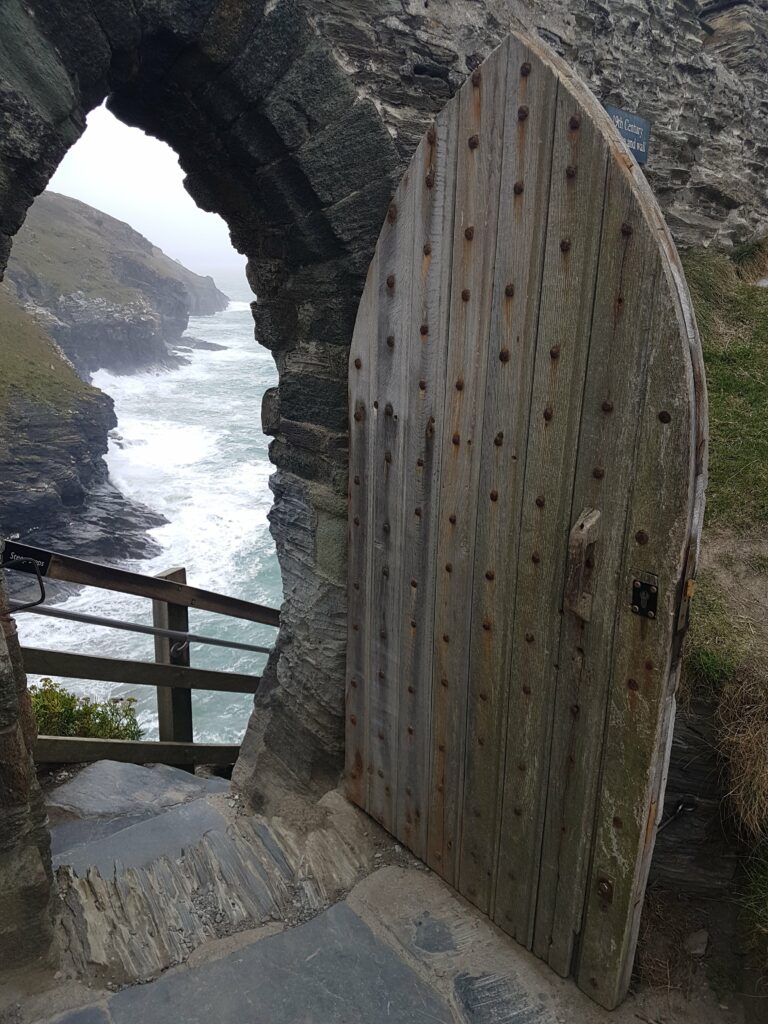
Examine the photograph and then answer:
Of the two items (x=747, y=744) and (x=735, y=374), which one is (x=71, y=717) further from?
(x=735, y=374)

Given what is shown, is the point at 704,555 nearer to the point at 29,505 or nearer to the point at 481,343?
the point at 481,343

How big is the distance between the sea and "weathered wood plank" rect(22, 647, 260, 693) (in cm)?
357

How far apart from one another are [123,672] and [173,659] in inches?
11.6

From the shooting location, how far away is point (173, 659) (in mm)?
3836

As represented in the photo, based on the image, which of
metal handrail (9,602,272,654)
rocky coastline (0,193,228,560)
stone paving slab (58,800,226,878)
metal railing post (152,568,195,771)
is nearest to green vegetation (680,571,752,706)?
metal handrail (9,602,272,654)

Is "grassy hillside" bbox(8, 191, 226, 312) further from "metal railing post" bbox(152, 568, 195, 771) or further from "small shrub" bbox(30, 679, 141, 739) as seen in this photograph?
"metal railing post" bbox(152, 568, 195, 771)

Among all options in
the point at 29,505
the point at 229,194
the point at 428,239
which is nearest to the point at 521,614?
the point at 428,239

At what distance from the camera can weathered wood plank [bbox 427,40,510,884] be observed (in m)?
1.94

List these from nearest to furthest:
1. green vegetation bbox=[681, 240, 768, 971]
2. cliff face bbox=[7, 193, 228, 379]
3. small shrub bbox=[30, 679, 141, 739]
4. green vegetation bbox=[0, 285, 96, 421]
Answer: green vegetation bbox=[681, 240, 768, 971] → small shrub bbox=[30, 679, 141, 739] → green vegetation bbox=[0, 285, 96, 421] → cliff face bbox=[7, 193, 228, 379]

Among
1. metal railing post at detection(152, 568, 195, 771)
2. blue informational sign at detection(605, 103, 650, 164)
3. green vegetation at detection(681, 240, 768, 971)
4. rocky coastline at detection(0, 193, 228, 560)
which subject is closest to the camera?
green vegetation at detection(681, 240, 768, 971)

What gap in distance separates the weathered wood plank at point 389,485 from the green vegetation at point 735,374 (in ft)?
4.90

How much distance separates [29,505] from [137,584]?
88.6ft

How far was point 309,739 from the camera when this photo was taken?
10.2 ft

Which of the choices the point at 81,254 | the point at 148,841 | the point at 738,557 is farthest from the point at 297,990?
the point at 81,254
